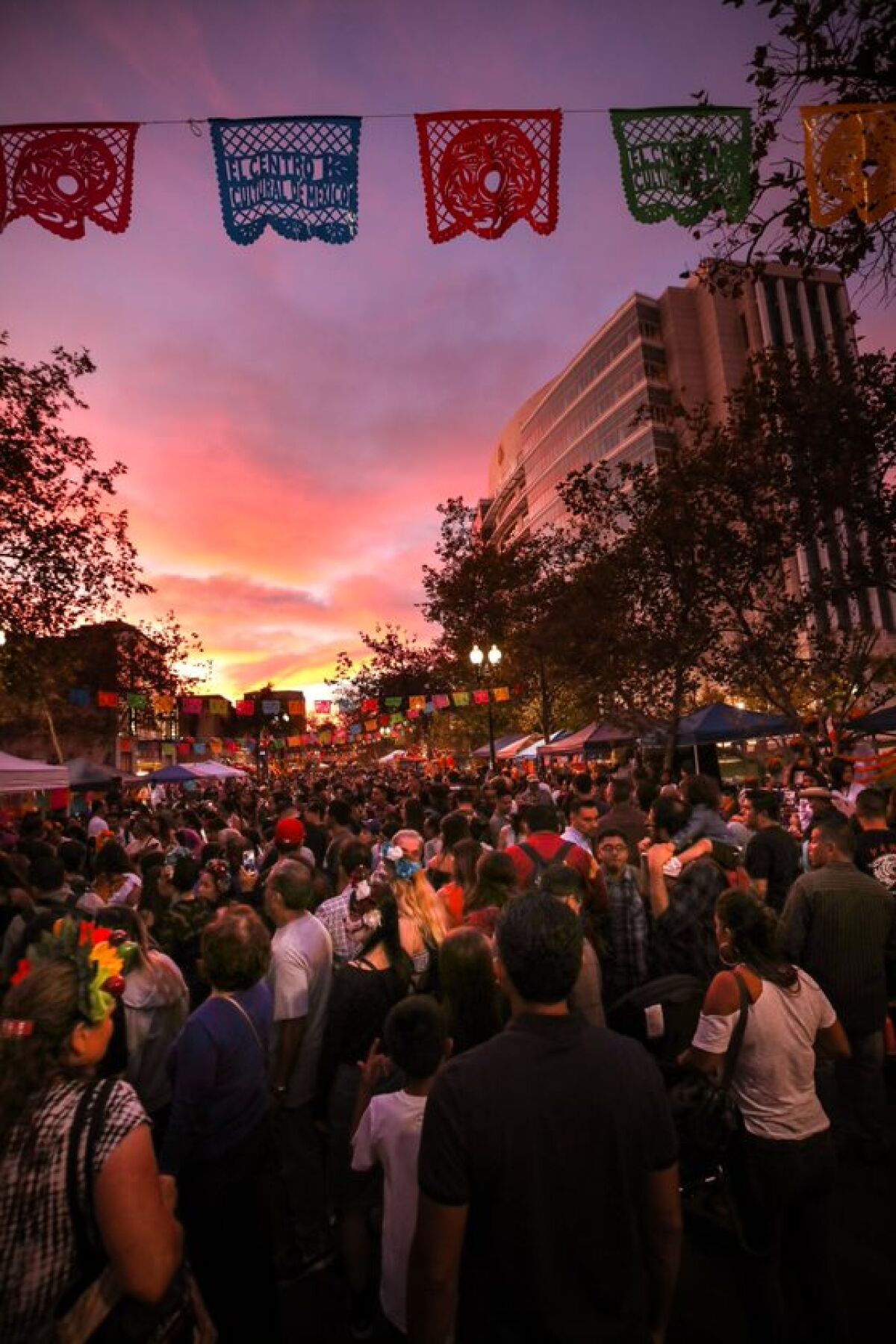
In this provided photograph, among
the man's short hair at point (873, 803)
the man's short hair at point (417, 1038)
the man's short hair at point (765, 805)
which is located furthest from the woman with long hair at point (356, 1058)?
the man's short hair at point (765, 805)

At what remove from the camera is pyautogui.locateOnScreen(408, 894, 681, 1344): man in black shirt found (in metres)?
1.50

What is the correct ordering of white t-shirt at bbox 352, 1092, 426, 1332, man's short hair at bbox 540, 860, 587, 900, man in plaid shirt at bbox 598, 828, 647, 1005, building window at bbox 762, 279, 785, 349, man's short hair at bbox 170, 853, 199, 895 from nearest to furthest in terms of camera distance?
white t-shirt at bbox 352, 1092, 426, 1332, man's short hair at bbox 540, 860, 587, 900, man in plaid shirt at bbox 598, 828, 647, 1005, man's short hair at bbox 170, 853, 199, 895, building window at bbox 762, 279, 785, 349

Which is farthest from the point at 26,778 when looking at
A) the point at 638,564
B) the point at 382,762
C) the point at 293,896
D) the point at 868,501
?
the point at 382,762

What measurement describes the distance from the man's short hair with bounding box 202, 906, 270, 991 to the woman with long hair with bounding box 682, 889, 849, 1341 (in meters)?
1.94

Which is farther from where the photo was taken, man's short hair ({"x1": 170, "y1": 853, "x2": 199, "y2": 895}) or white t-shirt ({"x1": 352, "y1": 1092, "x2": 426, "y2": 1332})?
man's short hair ({"x1": 170, "y1": 853, "x2": 199, "y2": 895})

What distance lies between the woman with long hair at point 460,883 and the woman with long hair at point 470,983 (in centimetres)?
163

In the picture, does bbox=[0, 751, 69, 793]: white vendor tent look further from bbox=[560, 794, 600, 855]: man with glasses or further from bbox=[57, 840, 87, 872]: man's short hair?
bbox=[560, 794, 600, 855]: man with glasses

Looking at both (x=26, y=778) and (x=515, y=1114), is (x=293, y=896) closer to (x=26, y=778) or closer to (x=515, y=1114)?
(x=515, y=1114)

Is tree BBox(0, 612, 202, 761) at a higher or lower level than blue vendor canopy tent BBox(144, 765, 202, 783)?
higher

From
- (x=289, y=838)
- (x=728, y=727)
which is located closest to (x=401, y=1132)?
(x=289, y=838)

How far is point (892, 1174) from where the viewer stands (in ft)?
12.8

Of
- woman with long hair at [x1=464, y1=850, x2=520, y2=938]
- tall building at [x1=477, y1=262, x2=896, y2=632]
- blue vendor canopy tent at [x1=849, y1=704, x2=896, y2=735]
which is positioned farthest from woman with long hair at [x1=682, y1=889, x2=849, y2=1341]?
tall building at [x1=477, y1=262, x2=896, y2=632]

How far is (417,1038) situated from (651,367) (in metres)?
72.3

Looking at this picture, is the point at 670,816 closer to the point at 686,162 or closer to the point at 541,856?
the point at 541,856
